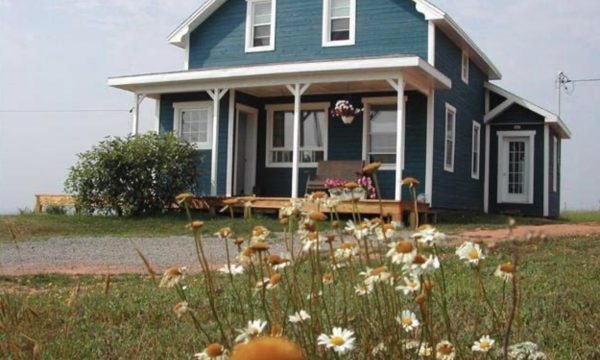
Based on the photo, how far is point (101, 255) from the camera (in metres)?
9.54

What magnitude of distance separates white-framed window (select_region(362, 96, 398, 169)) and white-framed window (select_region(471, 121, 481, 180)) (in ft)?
14.5

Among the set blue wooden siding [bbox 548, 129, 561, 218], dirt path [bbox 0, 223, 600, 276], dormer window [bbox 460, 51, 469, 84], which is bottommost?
dirt path [bbox 0, 223, 600, 276]

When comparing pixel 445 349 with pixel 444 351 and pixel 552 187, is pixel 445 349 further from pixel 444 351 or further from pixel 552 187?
pixel 552 187

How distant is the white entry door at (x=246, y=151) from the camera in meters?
18.2

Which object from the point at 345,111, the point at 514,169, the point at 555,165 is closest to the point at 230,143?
the point at 345,111

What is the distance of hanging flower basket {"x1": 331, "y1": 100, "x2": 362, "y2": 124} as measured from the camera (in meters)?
16.5

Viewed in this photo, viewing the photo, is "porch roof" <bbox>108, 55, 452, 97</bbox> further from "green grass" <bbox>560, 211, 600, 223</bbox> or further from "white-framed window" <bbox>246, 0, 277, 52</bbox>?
"green grass" <bbox>560, 211, 600, 223</bbox>

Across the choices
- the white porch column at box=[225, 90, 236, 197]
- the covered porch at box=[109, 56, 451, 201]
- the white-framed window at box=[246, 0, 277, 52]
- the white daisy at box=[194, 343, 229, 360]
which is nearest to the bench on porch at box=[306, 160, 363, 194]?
the covered porch at box=[109, 56, 451, 201]

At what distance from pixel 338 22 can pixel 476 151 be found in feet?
19.5

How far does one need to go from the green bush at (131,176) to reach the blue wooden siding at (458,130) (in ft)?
19.4

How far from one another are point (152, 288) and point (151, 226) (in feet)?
27.0

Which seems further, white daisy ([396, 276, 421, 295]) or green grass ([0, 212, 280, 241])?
green grass ([0, 212, 280, 241])

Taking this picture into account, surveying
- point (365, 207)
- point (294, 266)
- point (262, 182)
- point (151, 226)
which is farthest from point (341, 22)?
point (294, 266)

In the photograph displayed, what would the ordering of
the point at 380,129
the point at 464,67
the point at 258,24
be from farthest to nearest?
1. the point at 464,67
2. the point at 258,24
3. the point at 380,129
